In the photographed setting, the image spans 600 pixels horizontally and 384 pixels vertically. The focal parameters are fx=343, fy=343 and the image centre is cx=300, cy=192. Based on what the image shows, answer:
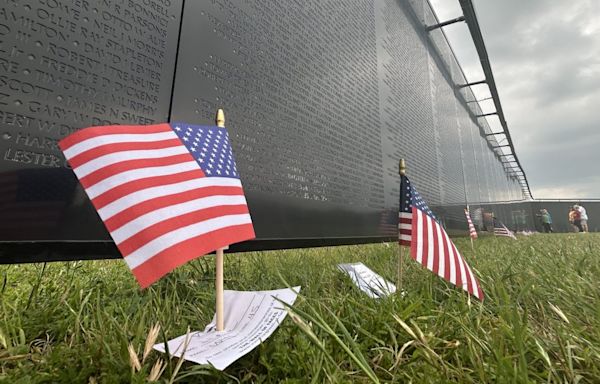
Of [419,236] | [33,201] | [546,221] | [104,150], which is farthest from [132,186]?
[546,221]

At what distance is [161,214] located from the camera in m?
1.05

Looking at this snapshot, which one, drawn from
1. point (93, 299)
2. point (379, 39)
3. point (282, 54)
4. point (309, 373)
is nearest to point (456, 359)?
point (309, 373)

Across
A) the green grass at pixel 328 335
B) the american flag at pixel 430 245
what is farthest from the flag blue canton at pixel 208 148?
the american flag at pixel 430 245

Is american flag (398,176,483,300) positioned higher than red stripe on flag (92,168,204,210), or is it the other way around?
red stripe on flag (92,168,204,210)

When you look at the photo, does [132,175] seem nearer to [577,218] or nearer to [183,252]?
[183,252]

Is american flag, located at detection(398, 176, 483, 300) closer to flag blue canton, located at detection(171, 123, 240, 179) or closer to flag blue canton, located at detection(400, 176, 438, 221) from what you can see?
flag blue canton, located at detection(400, 176, 438, 221)

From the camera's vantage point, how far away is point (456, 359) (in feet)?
3.54

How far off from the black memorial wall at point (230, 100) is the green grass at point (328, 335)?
38 cm

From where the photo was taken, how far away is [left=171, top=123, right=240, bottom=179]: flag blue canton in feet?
4.12


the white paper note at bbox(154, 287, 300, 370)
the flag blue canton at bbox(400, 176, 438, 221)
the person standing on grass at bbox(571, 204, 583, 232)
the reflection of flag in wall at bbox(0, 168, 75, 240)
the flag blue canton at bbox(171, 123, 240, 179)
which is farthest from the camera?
the person standing on grass at bbox(571, 204, 583, 232)

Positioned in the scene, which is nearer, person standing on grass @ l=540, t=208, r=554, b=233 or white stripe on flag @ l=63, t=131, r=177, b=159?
white stripe on flag @ l=63, t=131, r=177, b=159

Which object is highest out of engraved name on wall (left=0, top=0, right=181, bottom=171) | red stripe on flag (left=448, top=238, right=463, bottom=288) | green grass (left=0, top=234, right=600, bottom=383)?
engraved name on wall (left=0, top=0, right=181, bottom=171)

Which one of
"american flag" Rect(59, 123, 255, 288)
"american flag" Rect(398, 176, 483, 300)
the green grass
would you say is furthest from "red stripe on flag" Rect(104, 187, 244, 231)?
"american flag" Rect(398, 176, 483, 300)

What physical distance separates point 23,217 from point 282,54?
7.63ft
